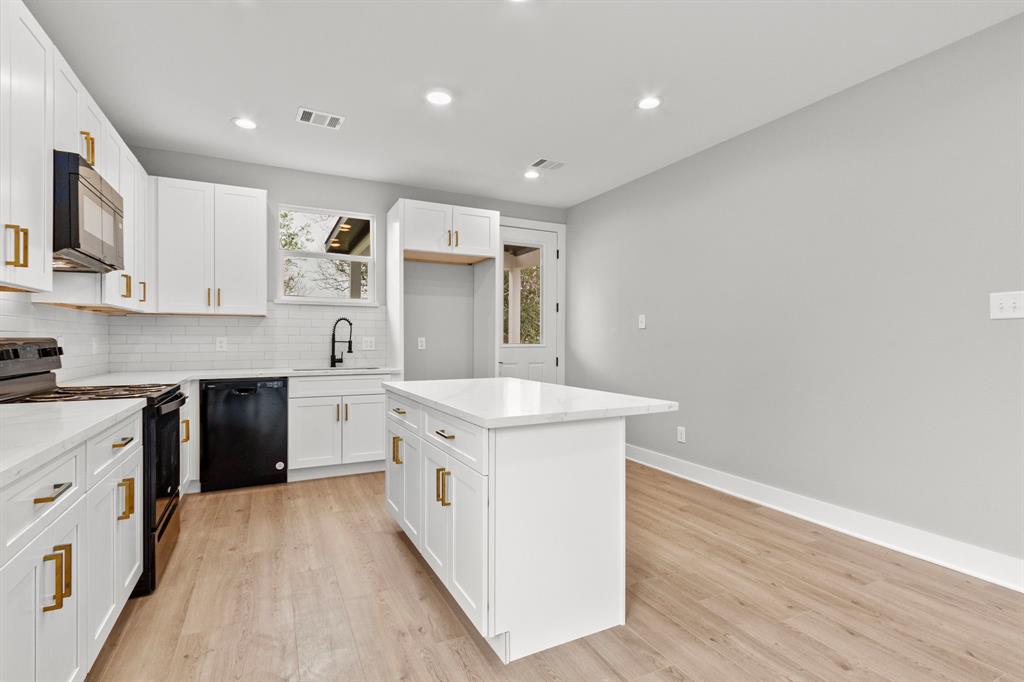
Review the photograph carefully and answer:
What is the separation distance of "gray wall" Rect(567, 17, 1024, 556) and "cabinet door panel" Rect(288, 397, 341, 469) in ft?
8.97

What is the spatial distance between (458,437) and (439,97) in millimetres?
2256

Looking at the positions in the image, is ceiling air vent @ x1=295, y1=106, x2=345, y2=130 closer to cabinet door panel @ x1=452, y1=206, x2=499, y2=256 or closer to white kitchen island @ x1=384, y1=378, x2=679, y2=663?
cabinet door panel @ x1=452, y1=206, x2=499, y2=256

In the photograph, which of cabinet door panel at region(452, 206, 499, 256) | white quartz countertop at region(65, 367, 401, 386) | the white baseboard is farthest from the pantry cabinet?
the white baseboard

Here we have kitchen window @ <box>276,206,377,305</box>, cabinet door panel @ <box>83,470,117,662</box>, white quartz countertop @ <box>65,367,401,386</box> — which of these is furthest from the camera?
kitchen window @ <box>276,206,377,305</box>

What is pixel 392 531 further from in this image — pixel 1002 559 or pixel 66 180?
pixel 1002 559

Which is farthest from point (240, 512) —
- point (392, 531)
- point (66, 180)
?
point (66, 180)

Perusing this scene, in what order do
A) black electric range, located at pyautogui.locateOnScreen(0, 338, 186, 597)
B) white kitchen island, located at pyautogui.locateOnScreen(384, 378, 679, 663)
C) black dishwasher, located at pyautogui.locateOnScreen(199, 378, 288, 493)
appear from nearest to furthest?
white kitchen island, located at pyautogui.locateOnScreen(384, 378, 679, 663) → black electric range, located at pyautogui.locateOnScreen(0, 338, 186, 597) → black dishwasher, located at pyautogui.locateOnScreen(199, 378, 288, 493)

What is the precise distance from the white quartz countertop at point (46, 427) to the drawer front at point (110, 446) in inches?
1.7

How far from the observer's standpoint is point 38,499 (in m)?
1.21

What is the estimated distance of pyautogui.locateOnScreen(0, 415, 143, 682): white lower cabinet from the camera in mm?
1112

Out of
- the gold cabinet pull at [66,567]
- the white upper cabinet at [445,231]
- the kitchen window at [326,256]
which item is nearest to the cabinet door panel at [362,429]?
the kitchen window at [326,256]

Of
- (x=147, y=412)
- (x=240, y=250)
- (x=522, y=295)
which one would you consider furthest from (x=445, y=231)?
(x=147, y=412)

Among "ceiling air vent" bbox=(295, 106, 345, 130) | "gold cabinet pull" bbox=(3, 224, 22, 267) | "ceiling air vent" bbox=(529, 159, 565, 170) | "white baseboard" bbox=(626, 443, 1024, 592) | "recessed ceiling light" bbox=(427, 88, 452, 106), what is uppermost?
"ceiling air vent" bbox=(529, 159, 565, 170)

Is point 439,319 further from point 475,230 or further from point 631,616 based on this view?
point 631,616
